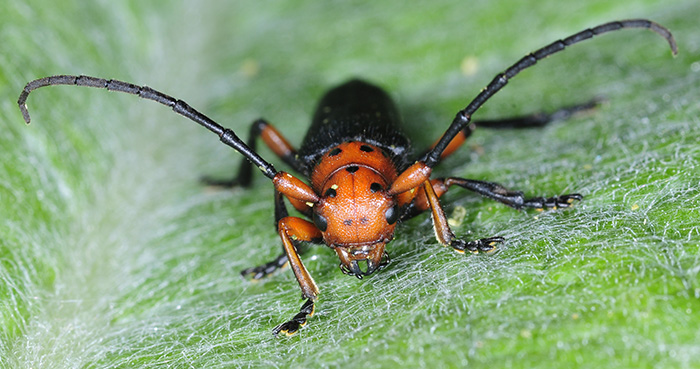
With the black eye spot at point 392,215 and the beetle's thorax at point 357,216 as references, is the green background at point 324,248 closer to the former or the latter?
the beetle's thorax at point 357,216

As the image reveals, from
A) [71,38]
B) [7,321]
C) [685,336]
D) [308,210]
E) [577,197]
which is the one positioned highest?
[71,38]

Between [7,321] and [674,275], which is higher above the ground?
[7,321]

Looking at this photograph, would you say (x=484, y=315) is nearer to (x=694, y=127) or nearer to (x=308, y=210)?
(x=308, y=210)

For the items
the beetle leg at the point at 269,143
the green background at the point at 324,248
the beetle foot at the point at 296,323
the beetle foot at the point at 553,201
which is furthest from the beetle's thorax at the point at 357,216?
the beetle leg at the point at 269,143

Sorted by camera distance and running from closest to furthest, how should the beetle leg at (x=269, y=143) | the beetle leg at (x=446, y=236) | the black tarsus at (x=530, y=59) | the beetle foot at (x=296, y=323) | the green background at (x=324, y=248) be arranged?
the green background at (x=324, y=248) < the black tarsus at (x=530, y=59) < the beetle foot at (x=296, y=323) < the beetle leg at (x=446, y=236) < the beetle leg at (x=269, y=143)

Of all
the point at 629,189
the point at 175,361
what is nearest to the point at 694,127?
the point at 629,189

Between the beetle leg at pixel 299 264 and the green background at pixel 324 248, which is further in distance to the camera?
the beetle leg at pixel 299 264

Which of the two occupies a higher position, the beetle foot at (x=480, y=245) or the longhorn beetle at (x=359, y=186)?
the longhorn beetle at (x=359, y=186)
